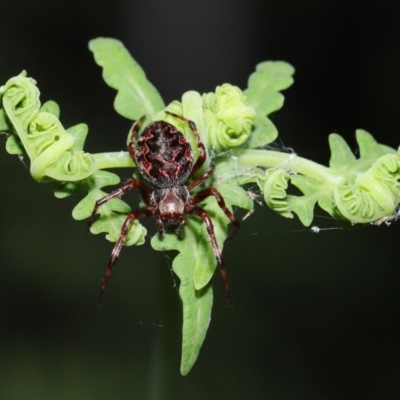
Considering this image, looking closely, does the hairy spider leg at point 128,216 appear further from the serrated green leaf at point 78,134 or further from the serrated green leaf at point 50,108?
the serrated green leaf at point 50,108

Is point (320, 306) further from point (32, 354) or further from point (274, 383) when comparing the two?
point (32, 354)

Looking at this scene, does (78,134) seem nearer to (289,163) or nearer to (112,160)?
(112,160)

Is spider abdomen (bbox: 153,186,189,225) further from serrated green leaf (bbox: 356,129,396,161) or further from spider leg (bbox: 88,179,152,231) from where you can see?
serrated green leaf (bbox: 356,129,396,161)

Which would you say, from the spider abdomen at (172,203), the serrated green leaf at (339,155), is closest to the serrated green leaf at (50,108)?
the spider abdomen at (172,203)

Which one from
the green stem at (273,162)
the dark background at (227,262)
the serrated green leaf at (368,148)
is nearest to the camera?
the green stem at (273,162)

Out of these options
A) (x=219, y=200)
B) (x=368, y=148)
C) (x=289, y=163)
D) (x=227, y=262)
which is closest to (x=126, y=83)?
(x=219, y=200)

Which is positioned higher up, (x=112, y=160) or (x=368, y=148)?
(x=368, y=148)
